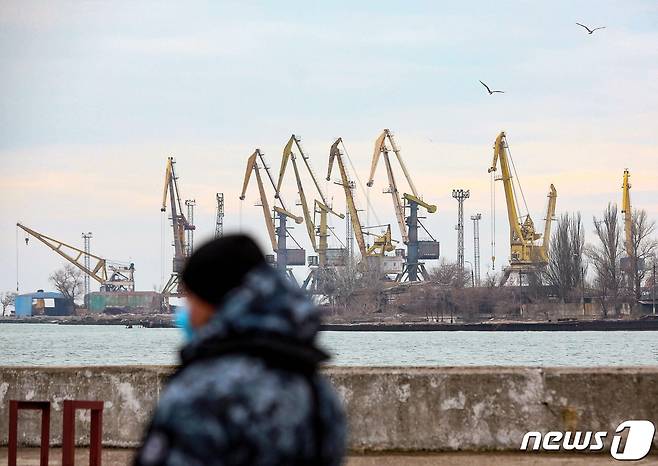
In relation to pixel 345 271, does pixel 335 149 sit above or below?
above

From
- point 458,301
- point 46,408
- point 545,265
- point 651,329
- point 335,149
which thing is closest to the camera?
point 46,408

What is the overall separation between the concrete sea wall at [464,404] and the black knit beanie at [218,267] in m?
5.48

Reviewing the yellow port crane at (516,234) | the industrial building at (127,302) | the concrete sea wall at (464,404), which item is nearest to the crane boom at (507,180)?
the yellow port crane at (516,234)

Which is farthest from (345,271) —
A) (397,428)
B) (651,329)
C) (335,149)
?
(397,428)

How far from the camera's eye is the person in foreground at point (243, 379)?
7.03ft

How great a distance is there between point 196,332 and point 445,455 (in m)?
5.43

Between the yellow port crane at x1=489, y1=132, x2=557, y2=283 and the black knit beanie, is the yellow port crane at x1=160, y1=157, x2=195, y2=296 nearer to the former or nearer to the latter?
the yellow port crane at x1=489, y1=132, x2=557, y2=283

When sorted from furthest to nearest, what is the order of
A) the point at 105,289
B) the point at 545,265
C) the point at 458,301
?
the point at 105,289 < the point at 458,301 < the point at 545,265

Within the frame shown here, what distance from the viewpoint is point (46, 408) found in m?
5.48

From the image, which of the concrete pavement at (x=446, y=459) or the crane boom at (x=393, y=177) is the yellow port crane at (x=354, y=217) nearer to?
the crane boom at (x=393, y=177)

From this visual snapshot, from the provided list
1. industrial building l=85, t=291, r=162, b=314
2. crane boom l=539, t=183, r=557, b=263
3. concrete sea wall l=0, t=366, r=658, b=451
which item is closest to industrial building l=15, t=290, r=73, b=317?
industrial building l=85, t=291, r=162, b=314

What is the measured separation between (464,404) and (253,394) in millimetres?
5627

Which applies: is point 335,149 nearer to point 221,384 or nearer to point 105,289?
point 105,289

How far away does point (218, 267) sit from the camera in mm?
2268
